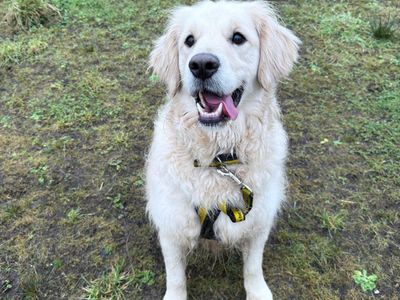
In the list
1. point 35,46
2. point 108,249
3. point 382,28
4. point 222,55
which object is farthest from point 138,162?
point 382,28

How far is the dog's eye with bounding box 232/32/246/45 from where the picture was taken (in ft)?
7.75

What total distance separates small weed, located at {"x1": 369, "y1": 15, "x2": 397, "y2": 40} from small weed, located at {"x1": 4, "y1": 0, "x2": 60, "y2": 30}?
399 centimetres

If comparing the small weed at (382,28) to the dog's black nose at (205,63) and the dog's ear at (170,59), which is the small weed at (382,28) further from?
the dog's black nose at (205,63)

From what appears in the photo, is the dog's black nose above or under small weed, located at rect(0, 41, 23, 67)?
above

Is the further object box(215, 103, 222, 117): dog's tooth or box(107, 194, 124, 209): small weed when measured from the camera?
box(107, 194, 124, 209): small weed

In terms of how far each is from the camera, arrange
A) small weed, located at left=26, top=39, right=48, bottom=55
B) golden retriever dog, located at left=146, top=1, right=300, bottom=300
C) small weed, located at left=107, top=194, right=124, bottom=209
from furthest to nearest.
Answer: small weed, located at left=26, top=39, right=48, bottom=55, small weed, located at left=107, top=194, right=124, bottom=209, golden retriever dog, located at left=146, top=1, right=300, bottom=300

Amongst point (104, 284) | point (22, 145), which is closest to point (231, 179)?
point (104, 284)

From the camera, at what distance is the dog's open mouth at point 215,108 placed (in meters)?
2.21

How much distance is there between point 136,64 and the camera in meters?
4.75

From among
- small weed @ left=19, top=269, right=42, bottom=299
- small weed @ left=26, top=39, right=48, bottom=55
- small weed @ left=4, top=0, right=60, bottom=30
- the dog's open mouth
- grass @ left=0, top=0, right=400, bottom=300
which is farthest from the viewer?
small weed @ left=4, top=0, right=60, bottom=30

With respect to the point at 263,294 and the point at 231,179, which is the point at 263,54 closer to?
the point at 231,179

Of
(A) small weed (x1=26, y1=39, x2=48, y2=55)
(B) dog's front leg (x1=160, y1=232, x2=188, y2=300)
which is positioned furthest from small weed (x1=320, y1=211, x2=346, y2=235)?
(A) small weed (x1=26, y1=39, x2=48, y2=55)

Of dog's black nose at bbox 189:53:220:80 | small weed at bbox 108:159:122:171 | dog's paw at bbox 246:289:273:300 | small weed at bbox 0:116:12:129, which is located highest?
dog's black nose at bbox 189:53:220:80

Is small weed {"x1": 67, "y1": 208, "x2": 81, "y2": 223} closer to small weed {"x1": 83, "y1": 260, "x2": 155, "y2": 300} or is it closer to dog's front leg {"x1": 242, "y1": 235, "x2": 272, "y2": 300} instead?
small weed {"x1": 83, "y1": 260, "x2": 155, "y2": 300}
